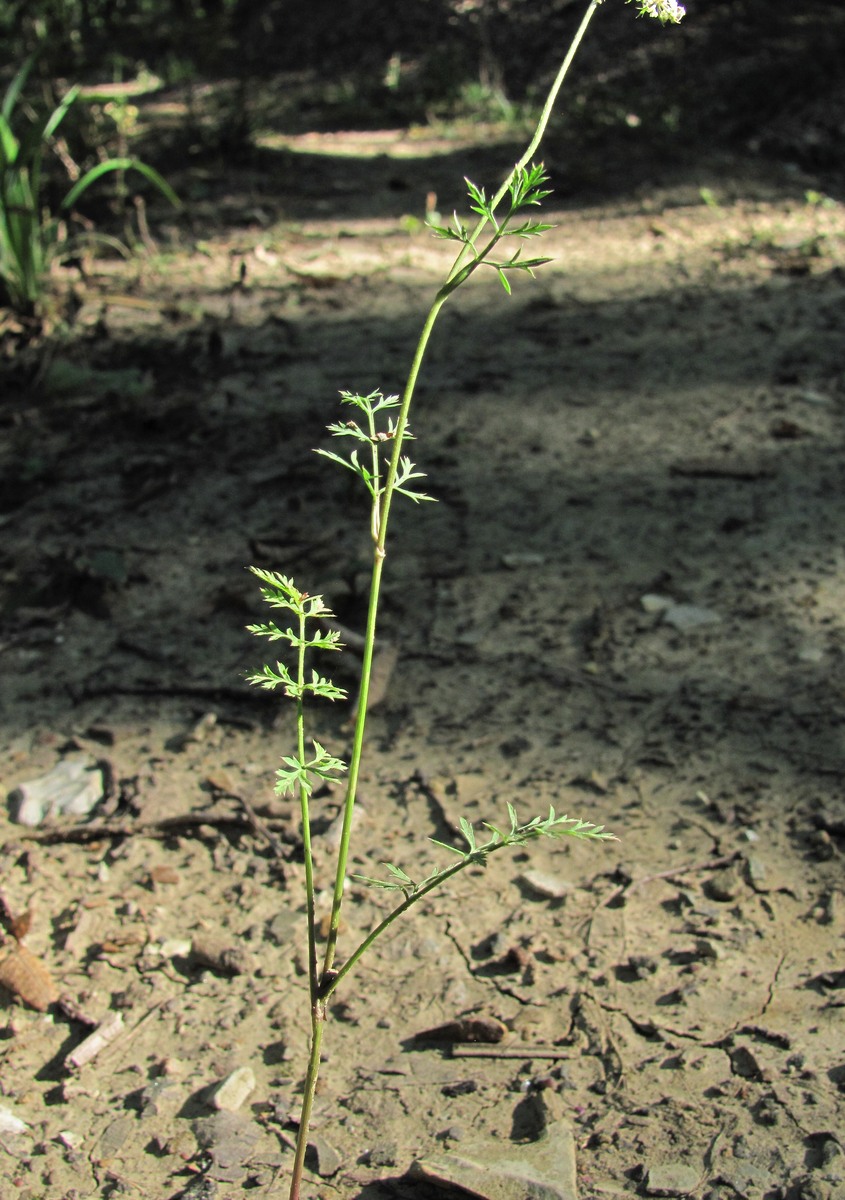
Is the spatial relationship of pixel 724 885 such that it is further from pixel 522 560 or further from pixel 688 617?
pixel 522 560

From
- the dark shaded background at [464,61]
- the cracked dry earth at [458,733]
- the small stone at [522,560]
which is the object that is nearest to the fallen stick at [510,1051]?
the cracked dry earth at [458,733]

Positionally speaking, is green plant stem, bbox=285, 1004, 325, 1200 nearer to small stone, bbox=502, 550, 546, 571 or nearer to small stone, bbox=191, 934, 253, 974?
small stone, bbox=191, 934, 253, 974

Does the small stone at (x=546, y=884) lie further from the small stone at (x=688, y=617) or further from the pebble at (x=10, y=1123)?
the pebble at (x=10, y=1123)

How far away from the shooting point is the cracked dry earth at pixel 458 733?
5.70 feet

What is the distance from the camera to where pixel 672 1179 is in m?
1.55

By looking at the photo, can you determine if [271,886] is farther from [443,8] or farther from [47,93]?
[443,8]

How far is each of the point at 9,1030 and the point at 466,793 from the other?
97 centimetres

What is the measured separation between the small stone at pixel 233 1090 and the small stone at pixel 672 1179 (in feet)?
2.11

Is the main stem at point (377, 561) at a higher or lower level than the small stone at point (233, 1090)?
higher

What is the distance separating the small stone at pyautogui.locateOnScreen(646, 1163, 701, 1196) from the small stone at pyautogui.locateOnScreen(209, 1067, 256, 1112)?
642mm

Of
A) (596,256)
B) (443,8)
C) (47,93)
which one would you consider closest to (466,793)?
(596,256)

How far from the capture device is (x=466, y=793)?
7.78 ft

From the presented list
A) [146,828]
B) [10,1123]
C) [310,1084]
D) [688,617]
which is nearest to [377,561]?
[310,1084]

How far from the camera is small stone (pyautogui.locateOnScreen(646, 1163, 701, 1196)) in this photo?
1534mm
